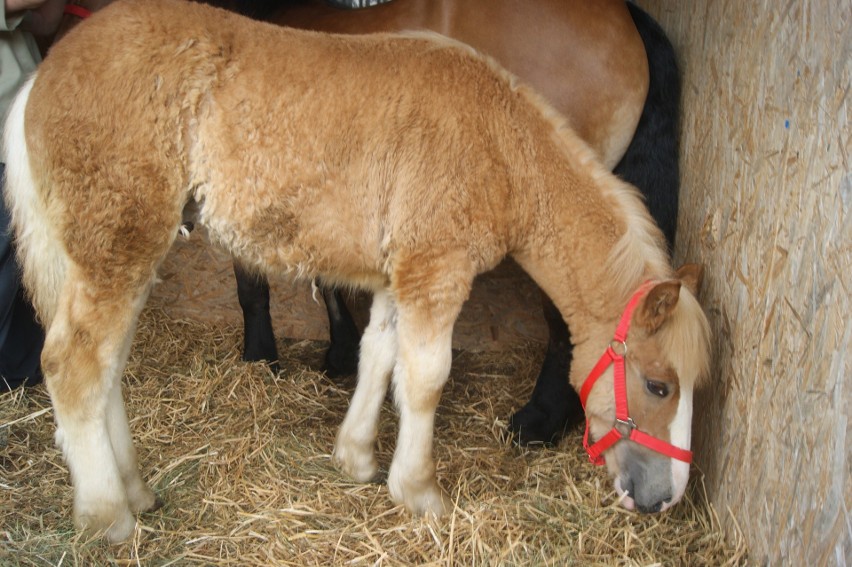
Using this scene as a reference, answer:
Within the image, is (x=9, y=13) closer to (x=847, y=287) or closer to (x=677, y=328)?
(x=677, y=328)

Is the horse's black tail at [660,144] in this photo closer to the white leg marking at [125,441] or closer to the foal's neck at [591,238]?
the foal's neck at [591,238]

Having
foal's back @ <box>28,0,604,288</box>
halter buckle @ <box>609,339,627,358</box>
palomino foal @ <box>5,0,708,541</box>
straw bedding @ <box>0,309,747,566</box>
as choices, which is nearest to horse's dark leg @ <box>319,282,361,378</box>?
straw bedding @ <box>0,309,747,566</box>

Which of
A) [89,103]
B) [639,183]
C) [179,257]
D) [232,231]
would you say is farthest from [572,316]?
[179,257]

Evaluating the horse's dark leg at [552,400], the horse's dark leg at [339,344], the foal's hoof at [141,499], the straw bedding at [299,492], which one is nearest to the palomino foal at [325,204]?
the foal's hoof at [141,499]

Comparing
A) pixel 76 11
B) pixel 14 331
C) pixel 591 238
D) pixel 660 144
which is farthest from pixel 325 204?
pixel 14 331

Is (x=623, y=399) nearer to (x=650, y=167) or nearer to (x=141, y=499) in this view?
(x=650, y=167)

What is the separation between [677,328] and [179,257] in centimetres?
315

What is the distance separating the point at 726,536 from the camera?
3068 millimetres

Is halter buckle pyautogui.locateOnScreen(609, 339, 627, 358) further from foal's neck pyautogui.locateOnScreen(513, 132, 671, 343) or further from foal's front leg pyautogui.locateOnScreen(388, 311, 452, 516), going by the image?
foal's front leg pyautogui.locateOnScreen(388, 311, 452, 516)

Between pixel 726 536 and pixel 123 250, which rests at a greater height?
pixel 123 250

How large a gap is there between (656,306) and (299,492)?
1.69 metres

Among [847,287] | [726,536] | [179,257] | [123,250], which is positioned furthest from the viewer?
[179,257]

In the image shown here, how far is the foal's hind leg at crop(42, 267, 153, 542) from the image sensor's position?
2.88 metres

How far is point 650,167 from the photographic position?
3820 millimetres
